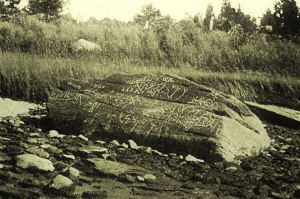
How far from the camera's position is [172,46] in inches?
411

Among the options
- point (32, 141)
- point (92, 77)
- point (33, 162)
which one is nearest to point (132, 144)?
A: point (32, 141)

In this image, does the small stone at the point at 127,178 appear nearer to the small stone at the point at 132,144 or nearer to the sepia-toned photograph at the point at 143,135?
the sepia-toned photograph at the point at 143,135

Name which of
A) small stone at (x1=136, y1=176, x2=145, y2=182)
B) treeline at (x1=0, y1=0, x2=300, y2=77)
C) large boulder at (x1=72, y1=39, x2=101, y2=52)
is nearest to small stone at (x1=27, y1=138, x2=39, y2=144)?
small stone at (x1=136, y1=176, x2=145, y2=182)

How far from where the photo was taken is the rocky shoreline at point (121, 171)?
296 cm

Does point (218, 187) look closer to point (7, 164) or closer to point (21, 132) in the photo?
point (7, 164)

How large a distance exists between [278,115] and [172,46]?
4853 mm

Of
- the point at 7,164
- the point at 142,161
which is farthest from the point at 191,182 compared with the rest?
the point at 7,164

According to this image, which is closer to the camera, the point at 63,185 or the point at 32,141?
the point at 63,185

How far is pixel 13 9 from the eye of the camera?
81.6ft

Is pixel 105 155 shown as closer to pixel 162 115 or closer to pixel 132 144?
pixel 132 144

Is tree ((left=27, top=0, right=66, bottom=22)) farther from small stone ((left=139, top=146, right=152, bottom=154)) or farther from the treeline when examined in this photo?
small stone ((left=139, top=146, right=152, bottom=154))

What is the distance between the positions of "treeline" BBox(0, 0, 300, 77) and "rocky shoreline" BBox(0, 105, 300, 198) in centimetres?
507

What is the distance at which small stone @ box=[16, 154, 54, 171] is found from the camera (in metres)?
3.21

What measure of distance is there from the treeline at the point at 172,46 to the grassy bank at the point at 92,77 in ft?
2.97
